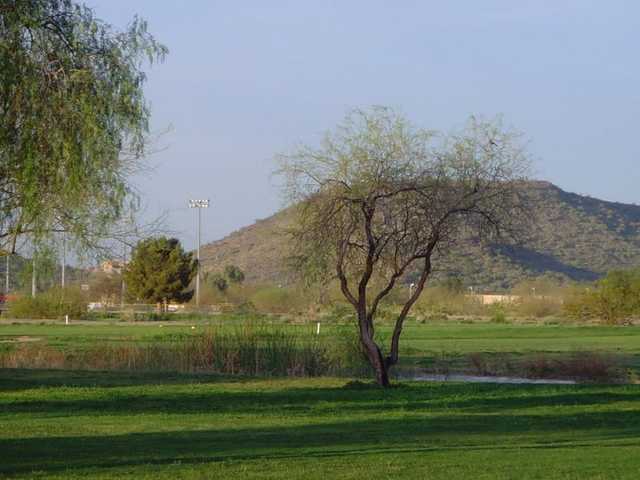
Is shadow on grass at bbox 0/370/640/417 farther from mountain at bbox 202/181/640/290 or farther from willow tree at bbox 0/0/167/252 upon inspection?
mountain at bbox 202/181/640/290

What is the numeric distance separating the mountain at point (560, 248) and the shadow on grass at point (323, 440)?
326 ft

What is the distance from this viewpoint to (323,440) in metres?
20.6

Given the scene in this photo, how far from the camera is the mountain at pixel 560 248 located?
136m

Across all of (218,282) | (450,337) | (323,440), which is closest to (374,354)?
(323,440)

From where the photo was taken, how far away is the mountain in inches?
5354

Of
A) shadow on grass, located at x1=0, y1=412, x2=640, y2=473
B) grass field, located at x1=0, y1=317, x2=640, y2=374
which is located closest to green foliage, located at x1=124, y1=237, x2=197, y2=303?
grass field, located at x1=0, y1=317, x2=640, y2=374

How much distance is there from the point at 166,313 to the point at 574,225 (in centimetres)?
6705

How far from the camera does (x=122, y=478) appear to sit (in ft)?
49.8

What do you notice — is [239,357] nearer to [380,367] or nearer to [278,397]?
[380,367]

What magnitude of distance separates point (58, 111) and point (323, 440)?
7944 mm

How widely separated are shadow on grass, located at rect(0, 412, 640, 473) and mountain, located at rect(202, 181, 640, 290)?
9936 cm

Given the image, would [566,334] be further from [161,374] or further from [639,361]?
[161,374]

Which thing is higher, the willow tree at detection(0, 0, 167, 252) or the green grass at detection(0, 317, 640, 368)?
the willow tree at detection(0, 0, 167, 252)

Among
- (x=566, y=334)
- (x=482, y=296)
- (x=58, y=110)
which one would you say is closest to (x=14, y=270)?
(x=58, y=110)
